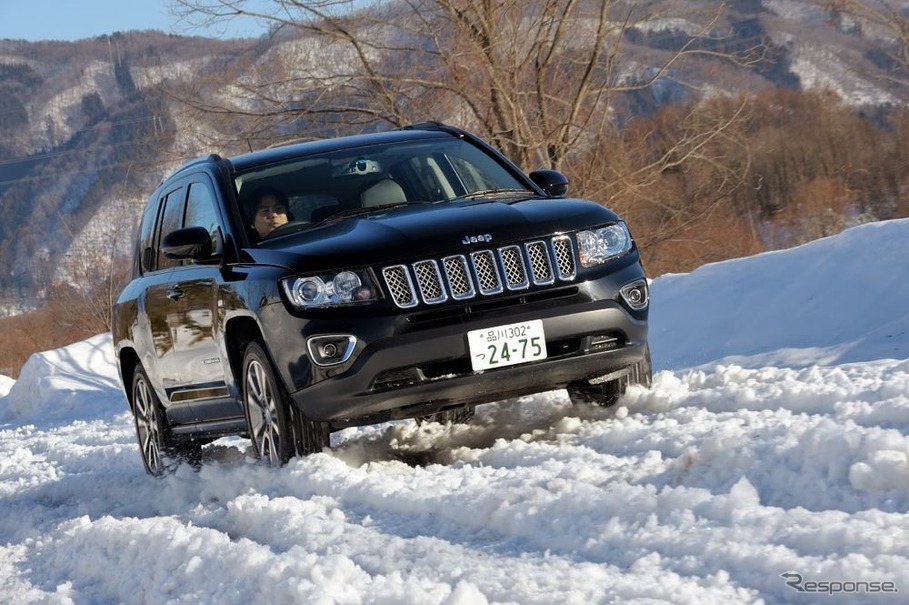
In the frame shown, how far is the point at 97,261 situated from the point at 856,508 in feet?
172

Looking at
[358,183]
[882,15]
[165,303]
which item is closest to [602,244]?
[358,183]

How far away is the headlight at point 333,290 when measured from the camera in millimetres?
5867

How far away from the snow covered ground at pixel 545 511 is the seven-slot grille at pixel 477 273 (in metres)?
0.73

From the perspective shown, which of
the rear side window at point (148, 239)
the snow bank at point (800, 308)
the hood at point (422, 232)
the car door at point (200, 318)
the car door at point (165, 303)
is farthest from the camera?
the snow bank at point (800, 308)

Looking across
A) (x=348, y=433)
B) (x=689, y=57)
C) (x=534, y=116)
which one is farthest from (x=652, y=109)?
(x=348, y=433)

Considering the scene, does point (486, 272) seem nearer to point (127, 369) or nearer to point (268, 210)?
point (268, 210)

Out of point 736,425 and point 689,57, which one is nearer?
point 736,425

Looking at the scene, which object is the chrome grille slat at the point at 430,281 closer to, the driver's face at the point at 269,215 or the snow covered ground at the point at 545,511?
the snow covered ground at the point at 545,511

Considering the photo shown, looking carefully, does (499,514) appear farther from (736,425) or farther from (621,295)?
(621,295)

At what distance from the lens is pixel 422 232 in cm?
604

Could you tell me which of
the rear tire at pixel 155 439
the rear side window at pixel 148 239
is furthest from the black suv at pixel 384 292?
the rear side window at pixel 148 239

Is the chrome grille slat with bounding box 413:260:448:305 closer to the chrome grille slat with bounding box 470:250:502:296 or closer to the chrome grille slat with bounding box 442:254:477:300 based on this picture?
the chrome grille slat with bounding box 442:254:477:300

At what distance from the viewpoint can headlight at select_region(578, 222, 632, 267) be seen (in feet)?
20.4

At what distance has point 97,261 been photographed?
5397 centimetres
